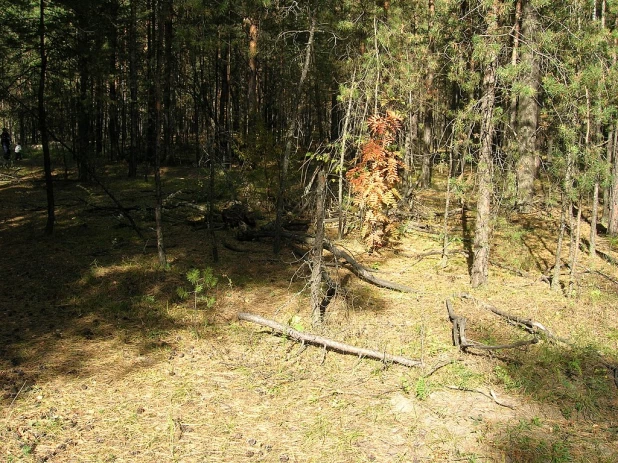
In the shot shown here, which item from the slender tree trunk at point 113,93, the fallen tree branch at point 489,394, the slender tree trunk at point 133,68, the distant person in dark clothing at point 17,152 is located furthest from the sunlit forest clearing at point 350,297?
the distant person in dark clothing at point 17,152

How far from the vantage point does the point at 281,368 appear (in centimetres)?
693

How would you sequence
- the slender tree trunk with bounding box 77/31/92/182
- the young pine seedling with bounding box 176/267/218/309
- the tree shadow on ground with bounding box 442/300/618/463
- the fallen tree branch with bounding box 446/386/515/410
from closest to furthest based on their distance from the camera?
the tree shadow on ground with bounding box 442/300/618/463
the fallen tree branch with bounding box 446/386/515/410
the young pine seedling with bounding box 176/267/218/309
the slender tree trunk with bounding box 77/31/92/182

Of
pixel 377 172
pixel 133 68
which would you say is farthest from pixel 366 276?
pixel 133 68

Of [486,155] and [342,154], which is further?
[342,154]

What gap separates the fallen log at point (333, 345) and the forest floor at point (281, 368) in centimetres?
12

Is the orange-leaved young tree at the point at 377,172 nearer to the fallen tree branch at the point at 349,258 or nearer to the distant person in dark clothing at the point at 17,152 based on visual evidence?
the fallen tree branch at the point at 349,258

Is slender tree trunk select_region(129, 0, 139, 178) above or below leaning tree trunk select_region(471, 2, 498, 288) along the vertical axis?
above

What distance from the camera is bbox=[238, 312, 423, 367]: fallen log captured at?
6918 millimetres

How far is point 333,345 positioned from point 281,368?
0.85m

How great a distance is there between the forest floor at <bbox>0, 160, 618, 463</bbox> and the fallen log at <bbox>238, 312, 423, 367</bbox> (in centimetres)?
12

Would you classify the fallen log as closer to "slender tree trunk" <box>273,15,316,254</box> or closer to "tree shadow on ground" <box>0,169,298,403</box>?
"tree shadow on ground" <box>0,169,298,403</box>

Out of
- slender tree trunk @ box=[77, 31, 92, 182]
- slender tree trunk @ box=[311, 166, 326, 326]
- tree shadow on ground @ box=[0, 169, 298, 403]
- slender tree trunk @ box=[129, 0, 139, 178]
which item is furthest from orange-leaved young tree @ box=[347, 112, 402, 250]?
slender tree trunk @ box=[129, 0, 139, 178]

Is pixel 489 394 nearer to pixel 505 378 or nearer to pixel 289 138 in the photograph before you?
pixel 505 378

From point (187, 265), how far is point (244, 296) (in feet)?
6.58
